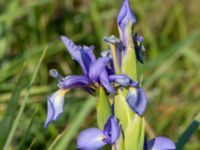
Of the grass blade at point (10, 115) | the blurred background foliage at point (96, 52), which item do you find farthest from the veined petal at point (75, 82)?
the blurred background foliage at point (96, 52)

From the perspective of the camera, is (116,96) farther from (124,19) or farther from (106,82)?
(124,19)

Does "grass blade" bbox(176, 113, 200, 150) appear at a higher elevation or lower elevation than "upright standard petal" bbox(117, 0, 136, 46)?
lower

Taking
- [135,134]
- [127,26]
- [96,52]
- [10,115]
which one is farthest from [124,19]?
[96,52]

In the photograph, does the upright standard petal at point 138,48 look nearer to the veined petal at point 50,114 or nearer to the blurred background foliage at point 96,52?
the veined petal at point 50,114

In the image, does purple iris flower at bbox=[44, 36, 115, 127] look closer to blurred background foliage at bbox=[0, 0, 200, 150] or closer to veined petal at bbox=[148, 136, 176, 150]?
veined petal at bbox=[148, 136, 176, 150]

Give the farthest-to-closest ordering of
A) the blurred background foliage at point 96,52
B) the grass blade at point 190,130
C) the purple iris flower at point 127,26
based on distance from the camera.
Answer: the blurred background foliage at point 96,52, the grass blade at point 190,130, the purple iris flower at point 127,26

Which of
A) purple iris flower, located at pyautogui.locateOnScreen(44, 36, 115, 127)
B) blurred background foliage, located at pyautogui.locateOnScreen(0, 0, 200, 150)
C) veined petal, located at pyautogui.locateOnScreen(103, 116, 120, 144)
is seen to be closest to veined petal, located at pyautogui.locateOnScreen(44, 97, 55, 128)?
purple iris flower, located at pyautogui.locateOnScreen(44, 36, 115, 127)

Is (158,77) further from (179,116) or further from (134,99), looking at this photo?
(134,99)
